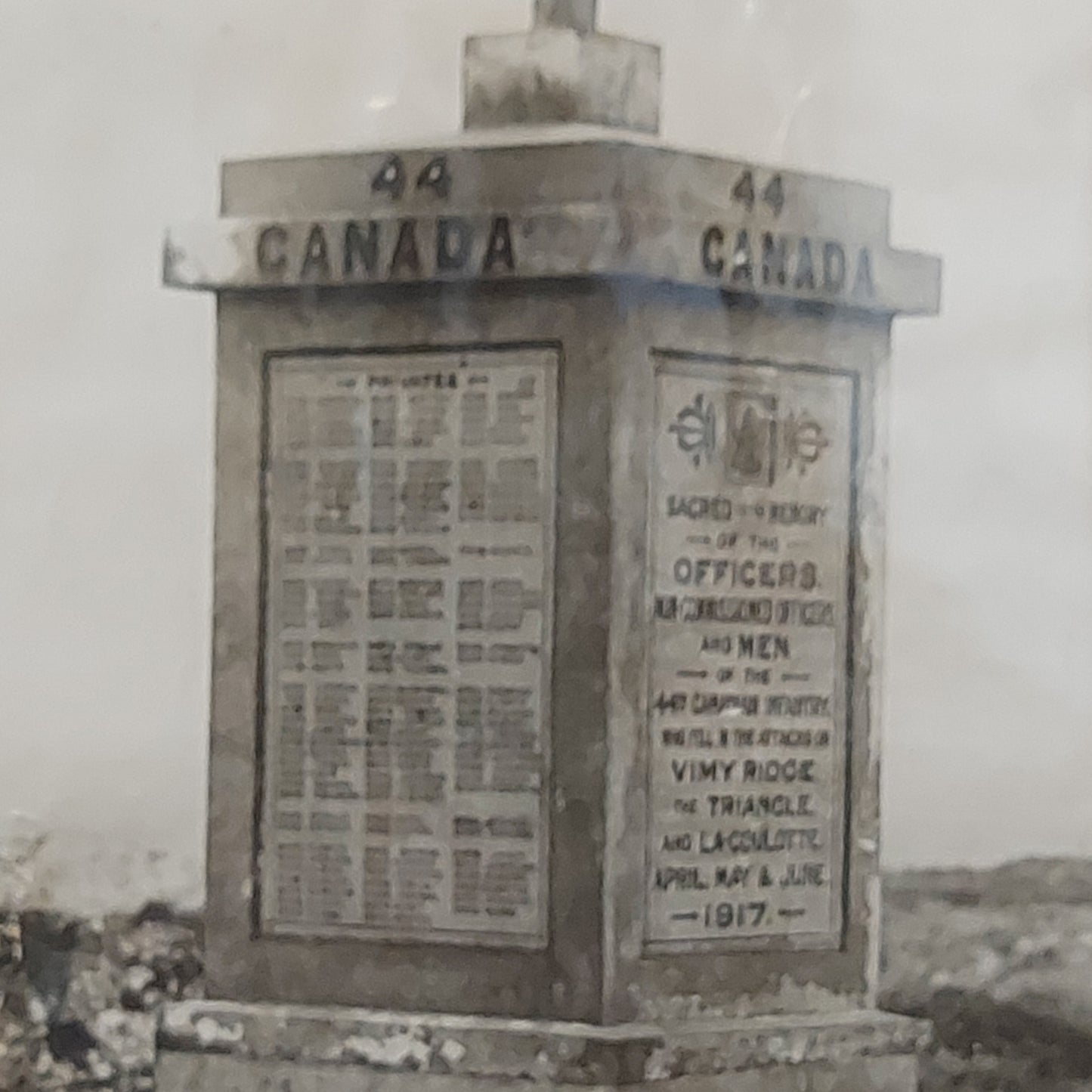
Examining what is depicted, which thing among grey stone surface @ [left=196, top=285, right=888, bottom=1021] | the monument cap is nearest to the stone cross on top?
the monument cap

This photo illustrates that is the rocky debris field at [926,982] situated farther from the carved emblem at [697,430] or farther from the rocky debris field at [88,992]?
the carved emblem at [697,430]

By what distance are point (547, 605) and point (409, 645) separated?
0.32ft

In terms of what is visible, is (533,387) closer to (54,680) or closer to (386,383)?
(386,383)

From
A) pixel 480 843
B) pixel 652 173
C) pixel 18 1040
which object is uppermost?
pixel 652 173

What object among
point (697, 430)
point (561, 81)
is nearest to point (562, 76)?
point (561, 81)

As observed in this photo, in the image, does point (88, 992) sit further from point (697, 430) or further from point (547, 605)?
point (697, 430)

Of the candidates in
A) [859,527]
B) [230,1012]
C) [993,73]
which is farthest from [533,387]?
[230,1012]

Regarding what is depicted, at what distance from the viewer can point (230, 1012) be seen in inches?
70.7

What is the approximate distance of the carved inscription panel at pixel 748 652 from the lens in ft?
5.69

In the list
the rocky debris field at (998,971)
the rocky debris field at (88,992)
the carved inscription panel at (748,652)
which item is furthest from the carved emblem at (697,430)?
the rocky debris field at (88,992)

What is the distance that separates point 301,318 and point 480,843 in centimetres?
37

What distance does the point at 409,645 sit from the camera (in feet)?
5.77

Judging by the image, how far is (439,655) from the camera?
1751mm

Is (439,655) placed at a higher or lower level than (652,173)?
lower
